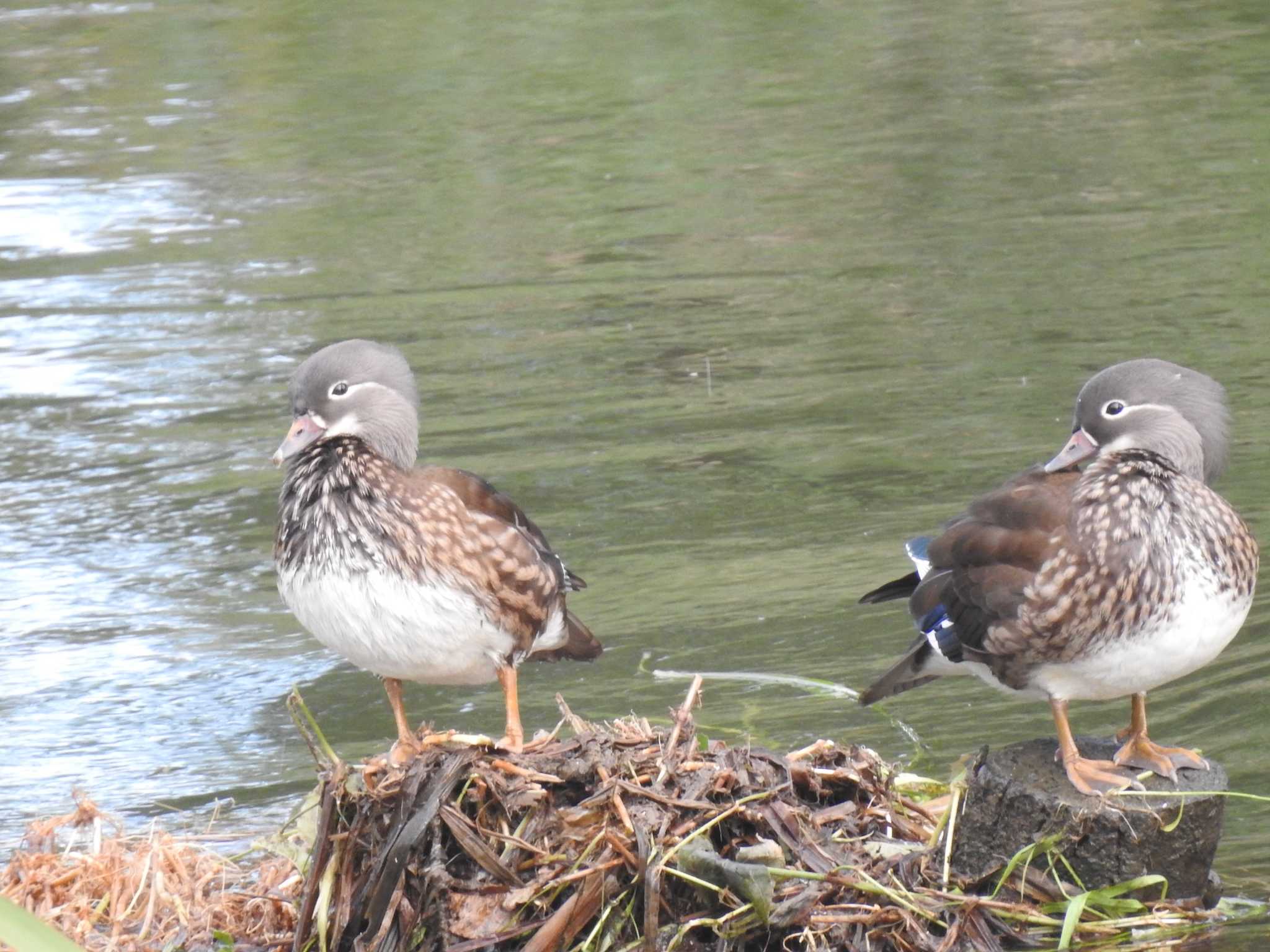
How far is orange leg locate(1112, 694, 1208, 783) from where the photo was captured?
13.1ft

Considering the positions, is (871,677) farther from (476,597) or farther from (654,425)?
(654,425)

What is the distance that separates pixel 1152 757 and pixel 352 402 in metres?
2.01

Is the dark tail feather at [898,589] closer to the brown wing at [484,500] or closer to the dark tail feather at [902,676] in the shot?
the dark tail feather at [902,676]

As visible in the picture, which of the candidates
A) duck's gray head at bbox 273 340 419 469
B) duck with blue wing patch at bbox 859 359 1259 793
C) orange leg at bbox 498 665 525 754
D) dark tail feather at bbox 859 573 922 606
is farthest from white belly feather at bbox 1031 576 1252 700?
duck's gray head at bbox 273 340 419 469

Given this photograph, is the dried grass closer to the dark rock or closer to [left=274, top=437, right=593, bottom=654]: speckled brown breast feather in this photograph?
[left=274, top=437, right=593, bottom=654]: speckled brown breast feather

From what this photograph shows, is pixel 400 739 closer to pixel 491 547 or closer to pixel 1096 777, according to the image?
pixel 491 547

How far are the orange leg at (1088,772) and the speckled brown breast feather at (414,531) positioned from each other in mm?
1296

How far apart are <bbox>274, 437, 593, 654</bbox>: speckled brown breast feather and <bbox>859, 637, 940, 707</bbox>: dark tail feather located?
2.68 ft

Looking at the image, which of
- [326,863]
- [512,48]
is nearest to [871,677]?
[326,863]

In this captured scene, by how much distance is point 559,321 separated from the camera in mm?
9852

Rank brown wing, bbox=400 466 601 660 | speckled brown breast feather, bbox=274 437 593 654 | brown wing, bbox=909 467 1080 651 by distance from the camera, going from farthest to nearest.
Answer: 1. brown wing, bbox=400 466 601 660
2. speckled brown breast feather, bbox=274 437 593 654
3. brown wing, bbox=909 467 1080 651

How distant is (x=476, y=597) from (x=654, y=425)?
3.99m

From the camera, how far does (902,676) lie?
14.9 ft

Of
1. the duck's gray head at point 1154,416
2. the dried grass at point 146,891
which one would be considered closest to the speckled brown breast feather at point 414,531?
the dried grass at point 146,891
